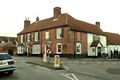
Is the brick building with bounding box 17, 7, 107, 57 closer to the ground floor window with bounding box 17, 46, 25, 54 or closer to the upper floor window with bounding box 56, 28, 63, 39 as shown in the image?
the upper floor window with bounding box 56, 28, 63, 39

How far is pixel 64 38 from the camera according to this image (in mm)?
48000

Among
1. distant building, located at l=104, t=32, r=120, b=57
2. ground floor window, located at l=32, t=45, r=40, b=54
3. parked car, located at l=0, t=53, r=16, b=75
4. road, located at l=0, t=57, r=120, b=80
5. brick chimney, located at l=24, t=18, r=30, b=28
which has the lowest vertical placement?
road, located at l=0, t=57, r=120, b=80

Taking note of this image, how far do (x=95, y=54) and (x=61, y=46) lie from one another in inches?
335

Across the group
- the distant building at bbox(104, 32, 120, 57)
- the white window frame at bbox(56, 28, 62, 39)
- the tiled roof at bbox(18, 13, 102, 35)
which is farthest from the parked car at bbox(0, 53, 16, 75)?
the distant building at bbox(104, 32, 120, 57)

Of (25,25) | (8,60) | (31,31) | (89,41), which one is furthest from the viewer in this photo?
(25,25)

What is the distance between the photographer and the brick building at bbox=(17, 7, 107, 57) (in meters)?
47.6

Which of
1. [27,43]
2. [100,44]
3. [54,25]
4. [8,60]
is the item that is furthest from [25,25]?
[8,60]

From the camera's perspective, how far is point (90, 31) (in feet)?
174

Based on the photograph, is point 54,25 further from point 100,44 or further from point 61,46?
point 100,44

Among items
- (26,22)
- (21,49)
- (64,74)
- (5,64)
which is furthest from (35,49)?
(5,64)

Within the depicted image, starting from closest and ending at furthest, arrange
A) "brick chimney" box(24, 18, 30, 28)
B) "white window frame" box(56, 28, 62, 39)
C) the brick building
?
1. the brick building
2. "white window frame" box(56, 28, 62, 39)
3. "brick chimney" box(24, 18, 30, 28)

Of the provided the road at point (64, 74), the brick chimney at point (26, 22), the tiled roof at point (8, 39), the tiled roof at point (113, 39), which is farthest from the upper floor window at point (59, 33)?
the tiled roof at point (8, 39)

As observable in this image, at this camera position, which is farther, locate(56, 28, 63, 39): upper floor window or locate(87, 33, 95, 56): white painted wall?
locate(87, 33, 95, 56): white painted wall

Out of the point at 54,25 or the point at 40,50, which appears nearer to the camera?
the point at 54,25
